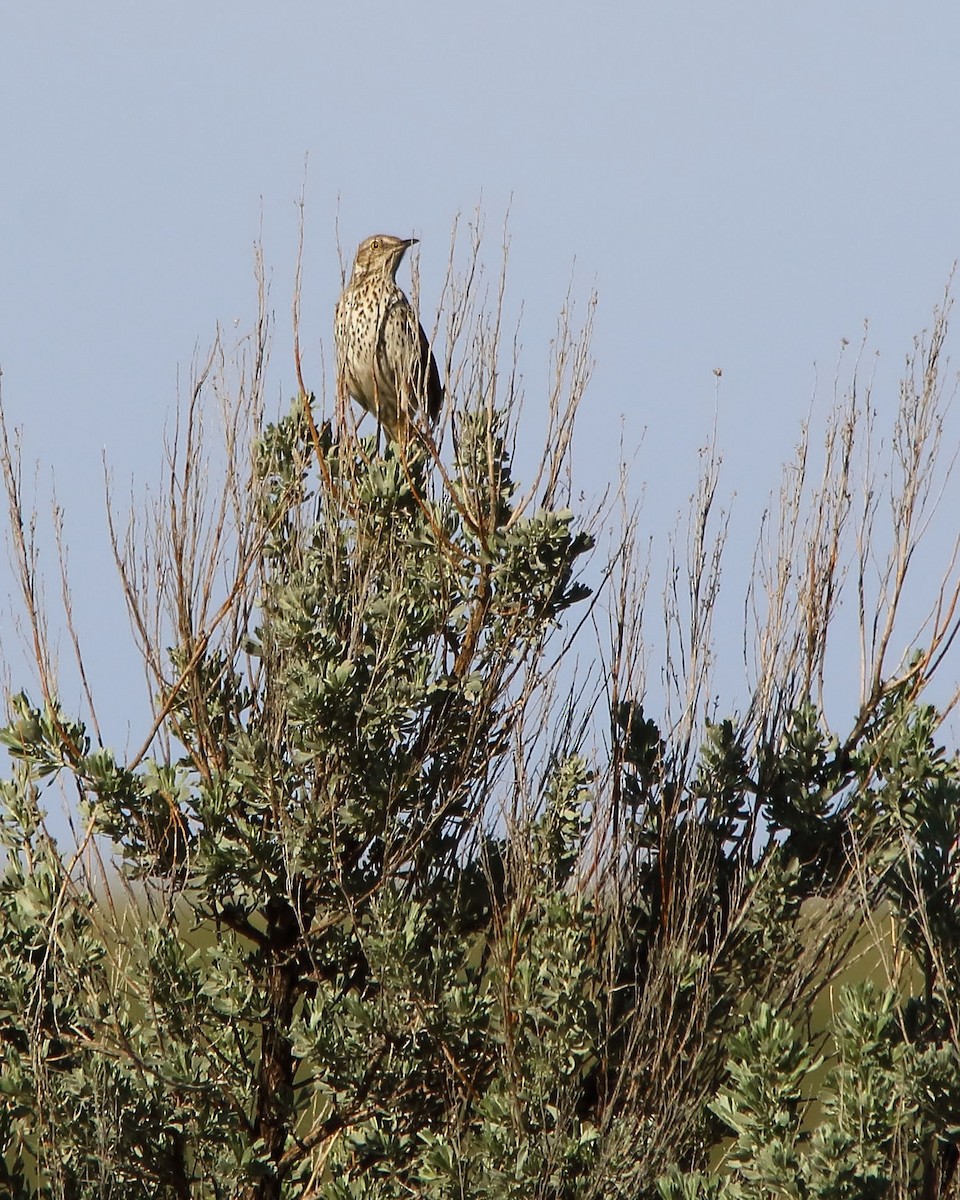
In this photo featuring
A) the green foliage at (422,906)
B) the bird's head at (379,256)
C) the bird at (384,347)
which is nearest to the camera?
the green foliage at (422,906)

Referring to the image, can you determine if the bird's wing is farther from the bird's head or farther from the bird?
the bird's head

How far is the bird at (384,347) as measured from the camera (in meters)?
7.25

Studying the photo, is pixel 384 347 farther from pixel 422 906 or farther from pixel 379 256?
pixel 422 906

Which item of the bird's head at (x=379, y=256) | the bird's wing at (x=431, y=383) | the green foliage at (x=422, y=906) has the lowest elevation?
the green foliage at (x=422, y=906)

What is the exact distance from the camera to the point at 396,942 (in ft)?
19.9

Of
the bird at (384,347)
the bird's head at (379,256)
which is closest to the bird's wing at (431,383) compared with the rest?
the bird at (384,347)

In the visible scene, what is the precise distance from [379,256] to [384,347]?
789 millimetres

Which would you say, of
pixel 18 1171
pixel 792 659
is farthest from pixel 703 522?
→ pixel 18 1171

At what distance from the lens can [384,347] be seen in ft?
25.7

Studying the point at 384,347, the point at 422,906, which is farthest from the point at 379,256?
the point at 422,906

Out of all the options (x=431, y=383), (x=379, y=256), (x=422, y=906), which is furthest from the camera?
(x=379, y=256)

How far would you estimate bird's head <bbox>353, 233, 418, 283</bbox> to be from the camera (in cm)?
829

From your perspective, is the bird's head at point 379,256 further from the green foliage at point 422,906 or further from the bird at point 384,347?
the green foliage at point 422,906

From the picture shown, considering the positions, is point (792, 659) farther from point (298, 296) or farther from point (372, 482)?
point (298, 296)
